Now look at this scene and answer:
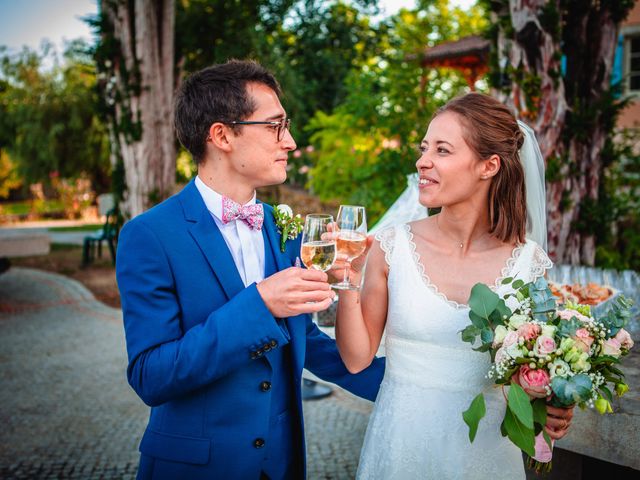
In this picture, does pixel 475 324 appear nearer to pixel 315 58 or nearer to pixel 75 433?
→ pixel 75 433

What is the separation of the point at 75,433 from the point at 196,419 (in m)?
3.20

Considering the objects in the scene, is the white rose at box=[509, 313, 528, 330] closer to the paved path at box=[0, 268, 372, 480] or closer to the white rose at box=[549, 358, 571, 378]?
the white rose at box=[549, 358, 571, 378]

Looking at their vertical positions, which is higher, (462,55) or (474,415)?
(462,55)

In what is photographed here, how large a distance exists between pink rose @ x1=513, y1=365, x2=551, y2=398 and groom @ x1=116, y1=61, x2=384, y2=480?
71 cm

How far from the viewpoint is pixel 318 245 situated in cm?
169

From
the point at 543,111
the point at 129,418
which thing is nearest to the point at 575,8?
the point at 543,111

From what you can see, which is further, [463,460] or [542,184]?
[542,184]

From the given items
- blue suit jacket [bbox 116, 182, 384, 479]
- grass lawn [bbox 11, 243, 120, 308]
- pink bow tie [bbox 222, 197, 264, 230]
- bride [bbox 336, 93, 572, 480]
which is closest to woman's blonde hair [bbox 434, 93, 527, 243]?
bride [bbox 336, 93, 572, 480]

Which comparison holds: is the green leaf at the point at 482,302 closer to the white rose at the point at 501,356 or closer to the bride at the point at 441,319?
the white rose at the point at 501,356

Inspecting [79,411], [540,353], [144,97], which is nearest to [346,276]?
[540,353]

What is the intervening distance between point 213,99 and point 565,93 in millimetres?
4206

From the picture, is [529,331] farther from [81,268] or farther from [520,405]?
[81,268]

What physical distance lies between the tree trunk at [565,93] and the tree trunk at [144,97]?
231 inches

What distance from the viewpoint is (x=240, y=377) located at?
Answer: 191 centimetres
